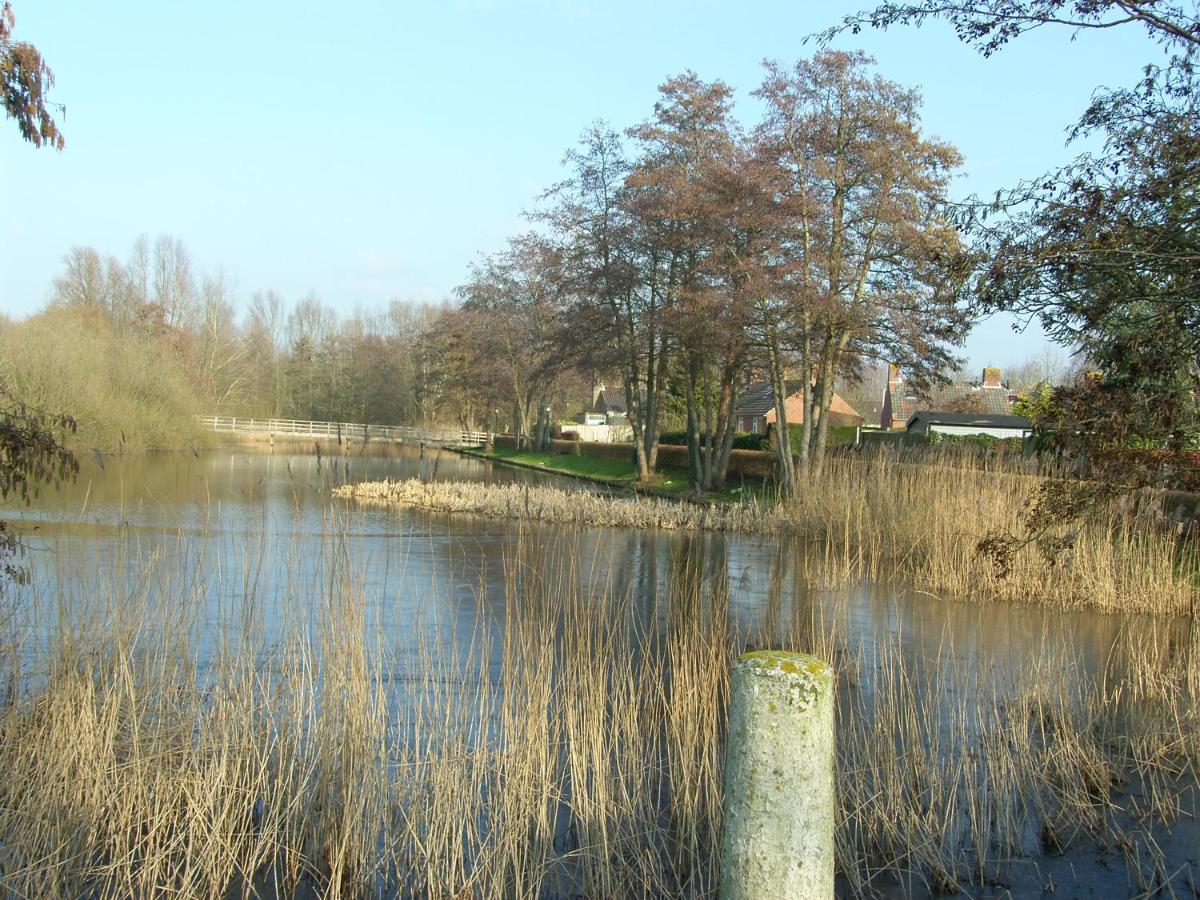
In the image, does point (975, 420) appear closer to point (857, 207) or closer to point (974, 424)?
point (974, 424)

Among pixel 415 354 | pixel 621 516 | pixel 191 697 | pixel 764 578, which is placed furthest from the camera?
pixel 415 354

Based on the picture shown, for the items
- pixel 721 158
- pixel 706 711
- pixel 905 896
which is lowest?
pixel 905 896

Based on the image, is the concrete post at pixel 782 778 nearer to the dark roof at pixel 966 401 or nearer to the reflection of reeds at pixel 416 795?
the reflection of reeds at pixel 416 795

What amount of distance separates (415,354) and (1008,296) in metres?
63.7

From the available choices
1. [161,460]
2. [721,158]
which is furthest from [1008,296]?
[161,460]

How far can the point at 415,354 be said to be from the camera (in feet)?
222

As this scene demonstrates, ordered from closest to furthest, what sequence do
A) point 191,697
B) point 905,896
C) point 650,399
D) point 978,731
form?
point 905,896 → point 191,697 → point 978,731 → point 650,399

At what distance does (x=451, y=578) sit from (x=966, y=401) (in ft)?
181

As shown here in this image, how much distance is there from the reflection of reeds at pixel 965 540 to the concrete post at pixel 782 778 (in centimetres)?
528

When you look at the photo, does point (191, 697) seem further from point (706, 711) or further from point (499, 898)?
point (706, 711)

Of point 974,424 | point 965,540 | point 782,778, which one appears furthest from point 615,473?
point 782,778

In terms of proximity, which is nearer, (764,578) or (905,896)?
(905,896)

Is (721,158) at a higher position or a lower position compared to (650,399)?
higher

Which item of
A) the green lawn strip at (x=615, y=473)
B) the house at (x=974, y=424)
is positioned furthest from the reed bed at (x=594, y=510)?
the house at (x=974, y=424)
